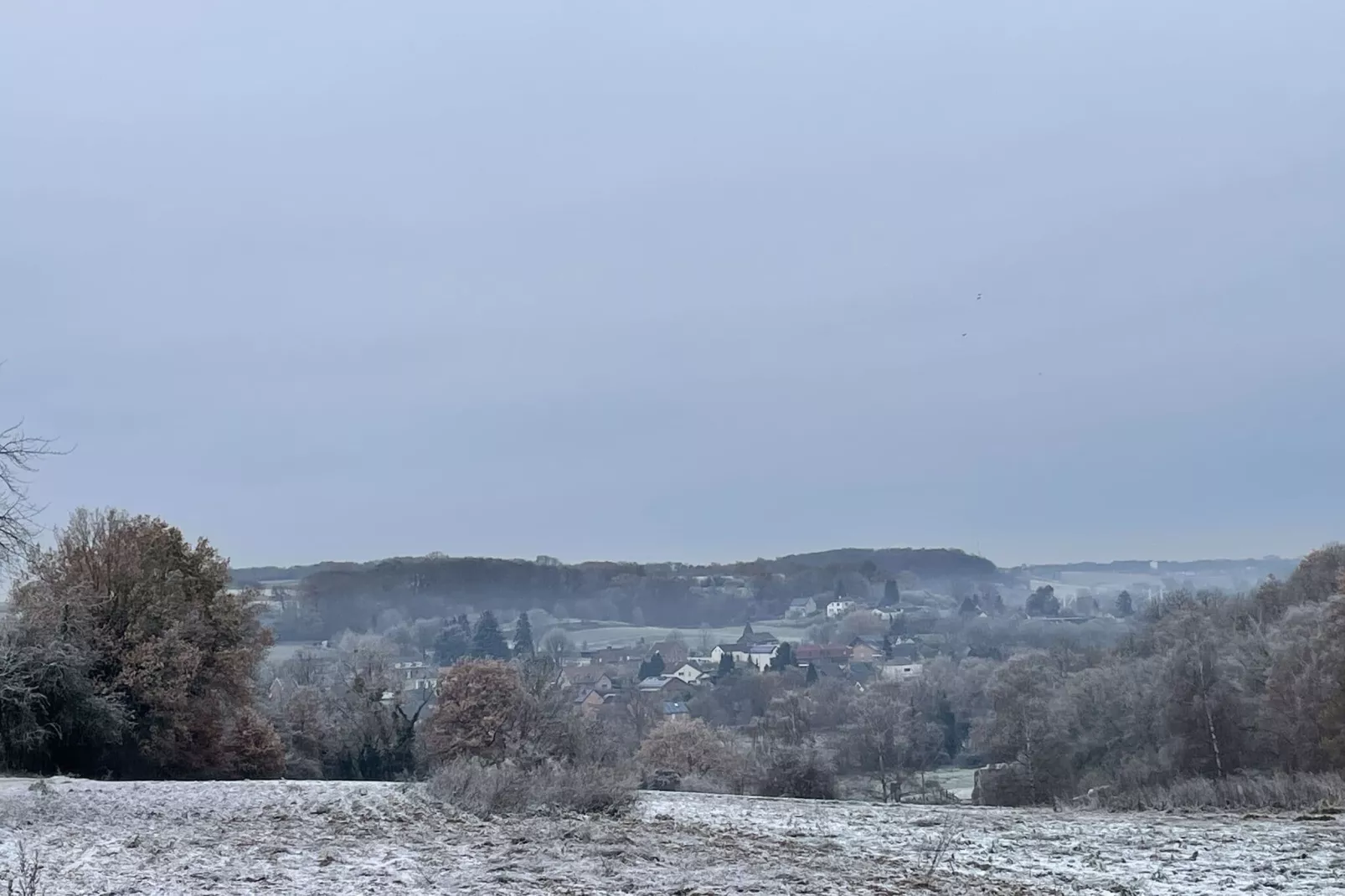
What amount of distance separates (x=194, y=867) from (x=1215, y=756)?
35112 mm

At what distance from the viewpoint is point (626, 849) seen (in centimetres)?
1134

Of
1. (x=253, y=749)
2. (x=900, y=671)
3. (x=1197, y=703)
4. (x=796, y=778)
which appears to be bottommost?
(x=900, y=671)

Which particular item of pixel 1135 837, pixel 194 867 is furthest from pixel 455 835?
pixel 1135 837

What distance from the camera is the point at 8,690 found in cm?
2091

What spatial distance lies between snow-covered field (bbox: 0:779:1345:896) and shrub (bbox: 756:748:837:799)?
17386mm

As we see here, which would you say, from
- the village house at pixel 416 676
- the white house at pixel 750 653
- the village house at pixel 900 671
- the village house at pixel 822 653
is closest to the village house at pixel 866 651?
the village house at pixel 822 653

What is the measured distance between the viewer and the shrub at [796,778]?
32.8 metres

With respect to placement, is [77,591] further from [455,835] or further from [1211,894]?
[1211,894]

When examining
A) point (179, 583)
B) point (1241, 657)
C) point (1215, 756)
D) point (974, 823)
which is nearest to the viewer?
point (974, 823)

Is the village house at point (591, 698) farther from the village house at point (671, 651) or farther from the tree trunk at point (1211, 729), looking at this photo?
the tree trunk at point (1211, 729)

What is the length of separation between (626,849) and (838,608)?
141564 millimetres

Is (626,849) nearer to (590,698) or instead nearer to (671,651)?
(590,698)

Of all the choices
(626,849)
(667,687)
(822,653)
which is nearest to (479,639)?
(667,687)

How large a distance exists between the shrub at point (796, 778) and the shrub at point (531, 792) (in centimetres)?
1682
